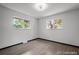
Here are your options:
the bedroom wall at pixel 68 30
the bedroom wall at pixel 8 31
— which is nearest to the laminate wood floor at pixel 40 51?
the bedroom wall at pixel 8 31

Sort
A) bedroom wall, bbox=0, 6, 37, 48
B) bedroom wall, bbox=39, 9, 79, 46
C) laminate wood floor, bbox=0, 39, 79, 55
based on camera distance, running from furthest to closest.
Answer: bedroom wall, bbox=39, 9, 79, 46, bedroom wall, bbox=0, 6, 37, 48, laminate wood floor, bbox=0, 39, 79, 55

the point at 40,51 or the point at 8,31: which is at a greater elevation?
the point at 8,31

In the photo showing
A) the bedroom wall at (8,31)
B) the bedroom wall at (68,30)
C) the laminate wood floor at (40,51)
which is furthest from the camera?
the bedroom wall at (68,30)

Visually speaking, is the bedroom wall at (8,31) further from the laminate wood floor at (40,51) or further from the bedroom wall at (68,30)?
the bedroom wall at (68,30)

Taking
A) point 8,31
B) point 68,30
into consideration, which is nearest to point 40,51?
point 8,31

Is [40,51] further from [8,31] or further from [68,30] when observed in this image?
[68,30]

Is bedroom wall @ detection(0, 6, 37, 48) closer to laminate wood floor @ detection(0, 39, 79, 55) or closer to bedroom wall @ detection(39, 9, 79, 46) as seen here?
laminate wood floor @ detection(0, 39, 79, 55)

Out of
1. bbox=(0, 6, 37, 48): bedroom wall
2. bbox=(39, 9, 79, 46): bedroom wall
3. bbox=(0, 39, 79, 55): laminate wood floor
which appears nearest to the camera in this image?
bbox=(0, 39, 79, 55): laminate wood floor

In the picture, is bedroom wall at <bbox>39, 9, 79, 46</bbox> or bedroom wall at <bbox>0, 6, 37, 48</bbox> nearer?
bedroom wall at <bbox>0, 6, 37, 48</bbox>

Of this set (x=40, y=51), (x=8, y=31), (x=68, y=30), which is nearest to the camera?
(x=40, y=51)

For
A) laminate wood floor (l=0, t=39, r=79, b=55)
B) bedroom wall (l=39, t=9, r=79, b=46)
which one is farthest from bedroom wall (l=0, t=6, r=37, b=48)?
bedroom wall (l=39, t=9, r=79, b=46)

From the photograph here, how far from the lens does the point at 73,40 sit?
245 centimetres

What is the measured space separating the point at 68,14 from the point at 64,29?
604mm
